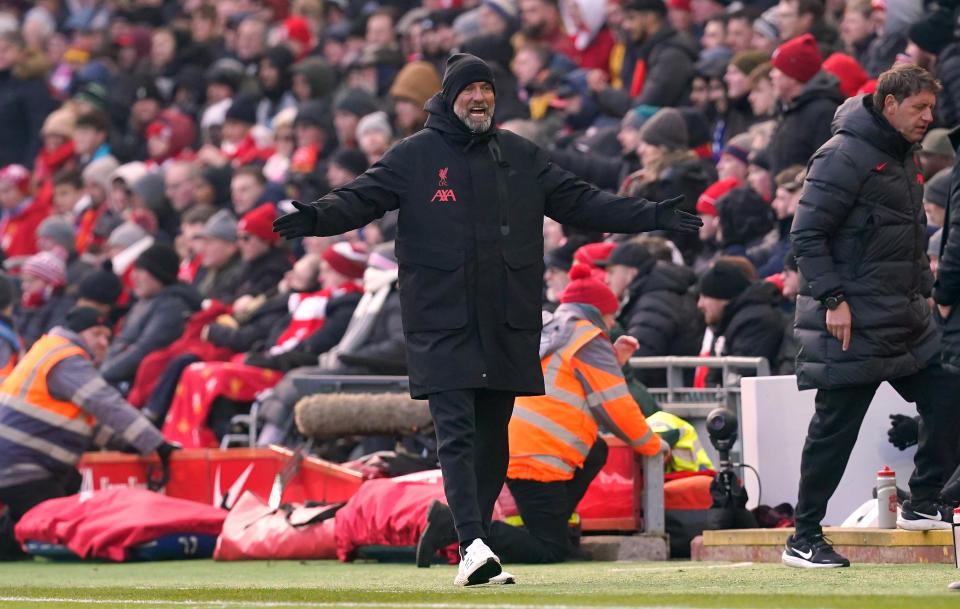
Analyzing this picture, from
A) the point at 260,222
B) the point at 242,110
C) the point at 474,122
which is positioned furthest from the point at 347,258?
the point at 474,122

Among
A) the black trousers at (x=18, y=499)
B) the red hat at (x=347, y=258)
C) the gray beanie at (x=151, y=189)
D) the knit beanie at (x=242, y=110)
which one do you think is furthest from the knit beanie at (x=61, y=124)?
the black trousers at (x=18, y=499)

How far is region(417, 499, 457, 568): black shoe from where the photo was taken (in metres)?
9.25

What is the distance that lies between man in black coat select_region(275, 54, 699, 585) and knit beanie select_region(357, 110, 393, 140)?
30.4 feet

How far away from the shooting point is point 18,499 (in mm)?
12242

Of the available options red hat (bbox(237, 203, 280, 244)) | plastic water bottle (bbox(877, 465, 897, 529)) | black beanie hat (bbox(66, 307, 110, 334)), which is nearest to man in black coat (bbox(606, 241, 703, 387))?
plastic water bottle (bbox(877, 465, 897, 529))

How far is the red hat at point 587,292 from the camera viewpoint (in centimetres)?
989

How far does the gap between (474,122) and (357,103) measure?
1078 cm

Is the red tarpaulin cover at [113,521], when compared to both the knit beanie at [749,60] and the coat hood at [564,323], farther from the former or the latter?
the knit beanie at [749,60]

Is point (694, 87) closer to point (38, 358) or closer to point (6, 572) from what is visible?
point (38, 358)

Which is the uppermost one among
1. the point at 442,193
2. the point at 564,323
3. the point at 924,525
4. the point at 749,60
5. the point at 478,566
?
the point at 749,60

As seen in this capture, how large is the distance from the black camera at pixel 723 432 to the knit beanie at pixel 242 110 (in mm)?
12006

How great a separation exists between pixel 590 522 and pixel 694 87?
5.91m

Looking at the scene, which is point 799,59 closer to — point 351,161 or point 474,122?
point 474,122

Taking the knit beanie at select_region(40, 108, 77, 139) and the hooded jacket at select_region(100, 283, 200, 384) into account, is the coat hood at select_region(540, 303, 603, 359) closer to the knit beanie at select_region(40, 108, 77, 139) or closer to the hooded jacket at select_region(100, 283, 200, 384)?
the hooded jacket at select_region(100, 283, 200, 384)
